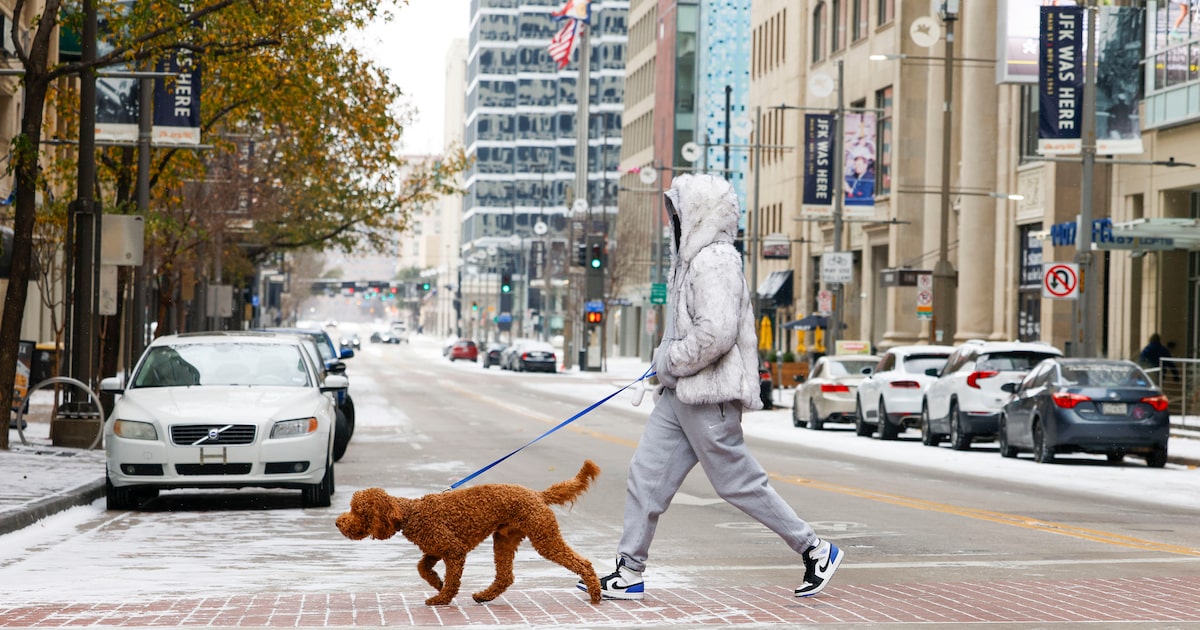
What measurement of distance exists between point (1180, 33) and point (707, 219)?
32196mm

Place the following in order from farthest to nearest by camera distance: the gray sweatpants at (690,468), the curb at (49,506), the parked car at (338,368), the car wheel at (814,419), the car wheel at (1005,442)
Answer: the car wheel at (814,419), the car wheel at (1005,442), the parked car at (338,368), the curb at (49,506), the gray sweatpants at (690,468)

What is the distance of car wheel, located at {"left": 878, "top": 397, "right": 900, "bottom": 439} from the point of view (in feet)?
104

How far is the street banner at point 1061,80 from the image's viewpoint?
34562 millimetres

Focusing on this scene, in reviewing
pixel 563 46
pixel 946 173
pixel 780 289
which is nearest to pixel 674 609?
pixel 946 173

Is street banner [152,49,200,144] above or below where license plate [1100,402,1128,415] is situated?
above

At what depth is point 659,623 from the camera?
866cm

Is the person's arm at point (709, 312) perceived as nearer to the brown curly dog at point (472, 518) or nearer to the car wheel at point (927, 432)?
the brown curly dog at point (472, 518)

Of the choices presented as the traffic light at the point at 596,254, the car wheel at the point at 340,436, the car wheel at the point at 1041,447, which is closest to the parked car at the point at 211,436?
the car wheel at the point at 340,436

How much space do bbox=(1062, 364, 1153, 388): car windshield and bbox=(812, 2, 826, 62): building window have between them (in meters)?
48.0

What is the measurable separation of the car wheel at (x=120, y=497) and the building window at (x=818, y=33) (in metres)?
58.1

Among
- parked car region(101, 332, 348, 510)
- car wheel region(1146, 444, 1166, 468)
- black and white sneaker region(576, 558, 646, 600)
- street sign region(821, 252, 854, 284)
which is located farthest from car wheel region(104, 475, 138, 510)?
street sign region(821, 252, 854, 284)

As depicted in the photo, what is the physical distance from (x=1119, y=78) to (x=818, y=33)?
34.7 m

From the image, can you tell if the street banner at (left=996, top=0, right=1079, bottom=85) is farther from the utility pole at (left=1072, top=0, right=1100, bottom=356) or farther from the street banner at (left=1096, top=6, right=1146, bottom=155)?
the utility pole at (left=1072, top=0, right=1100, bottom=356)

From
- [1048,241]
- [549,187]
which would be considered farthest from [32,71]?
[549,187]
